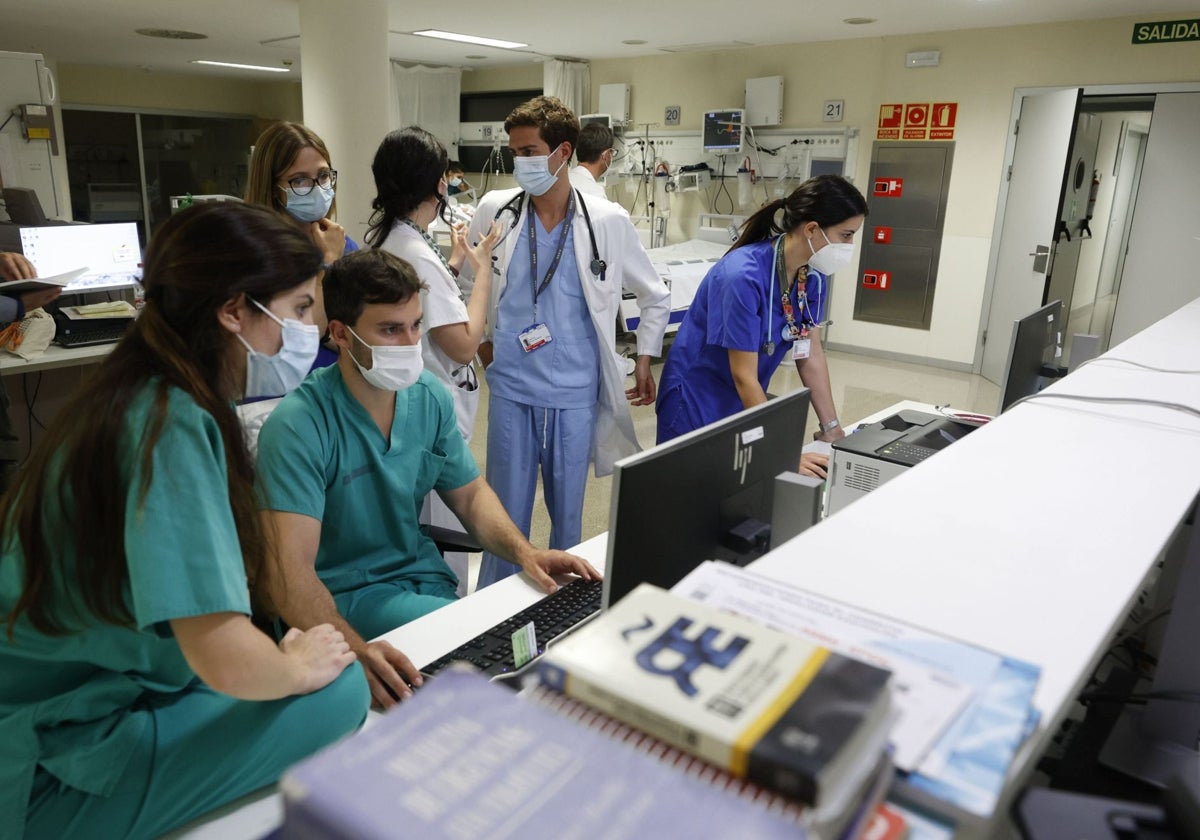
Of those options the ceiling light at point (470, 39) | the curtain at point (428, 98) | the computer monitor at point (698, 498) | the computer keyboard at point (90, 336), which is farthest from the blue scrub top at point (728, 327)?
the curtain at point (428, 98)

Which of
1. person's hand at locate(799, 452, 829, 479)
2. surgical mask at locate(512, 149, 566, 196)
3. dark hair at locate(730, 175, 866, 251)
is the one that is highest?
surgical mask at locate(512, 149, 566, 196)

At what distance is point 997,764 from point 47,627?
1017mm

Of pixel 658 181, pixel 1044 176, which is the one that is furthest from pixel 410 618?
pixel 658 181

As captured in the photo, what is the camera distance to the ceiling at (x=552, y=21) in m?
5.18

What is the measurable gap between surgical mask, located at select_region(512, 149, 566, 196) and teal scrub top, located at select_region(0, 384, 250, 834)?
64.6 inches

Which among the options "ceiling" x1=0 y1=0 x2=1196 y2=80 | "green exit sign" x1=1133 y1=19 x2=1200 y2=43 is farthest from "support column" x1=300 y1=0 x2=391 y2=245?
"green exit sign" x1=1133 y1=19 x2=1200 y2=43

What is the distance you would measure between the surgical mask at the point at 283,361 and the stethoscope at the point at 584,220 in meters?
1.28

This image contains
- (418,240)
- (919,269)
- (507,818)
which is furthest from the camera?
(919,269)

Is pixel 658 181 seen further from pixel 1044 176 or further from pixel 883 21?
pixel 1044 176

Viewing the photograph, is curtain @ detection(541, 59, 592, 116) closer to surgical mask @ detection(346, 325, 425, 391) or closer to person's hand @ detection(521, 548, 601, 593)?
surgical mask @ detection(346, 325, 425, 391)

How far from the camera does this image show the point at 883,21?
→ 565 cm

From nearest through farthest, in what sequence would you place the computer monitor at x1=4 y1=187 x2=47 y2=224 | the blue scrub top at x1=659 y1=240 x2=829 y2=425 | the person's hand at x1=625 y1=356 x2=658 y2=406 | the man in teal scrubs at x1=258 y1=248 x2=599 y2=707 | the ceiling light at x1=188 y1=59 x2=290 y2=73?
the man in teal scrubs at x1=258 y1=248 x2=599 y2=707
the blue scrub top at x1=659 y1=240 x2=829 y2=425
the person's hand at x1=625 y1=356 x2=658 y2=406
the computer monitor at x1=4 y1=187 x2=47 y2=224
the ceiling light at x1=188 y1=59 x2=290 y2=73

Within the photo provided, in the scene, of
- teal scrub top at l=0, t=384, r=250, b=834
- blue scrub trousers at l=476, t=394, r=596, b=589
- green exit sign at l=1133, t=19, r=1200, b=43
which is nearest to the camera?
teal scrub top at l=0, t=384, r=250, b=834

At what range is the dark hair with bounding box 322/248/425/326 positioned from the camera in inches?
64.7
